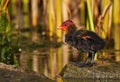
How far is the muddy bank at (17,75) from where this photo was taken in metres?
8.75

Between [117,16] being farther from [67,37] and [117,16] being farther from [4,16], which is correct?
[67,37]

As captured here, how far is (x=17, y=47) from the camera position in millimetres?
12383

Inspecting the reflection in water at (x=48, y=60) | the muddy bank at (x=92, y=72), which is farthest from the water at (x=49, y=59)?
the muddy bank at (x=92, y=72)

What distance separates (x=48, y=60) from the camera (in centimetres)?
1143

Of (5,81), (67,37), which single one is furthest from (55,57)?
(5,81)

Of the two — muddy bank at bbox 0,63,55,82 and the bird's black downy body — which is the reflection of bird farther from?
muddy bank at bbox 0,63,55,82

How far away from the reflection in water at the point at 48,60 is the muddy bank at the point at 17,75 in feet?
1.31

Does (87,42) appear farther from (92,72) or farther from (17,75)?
(17,75)

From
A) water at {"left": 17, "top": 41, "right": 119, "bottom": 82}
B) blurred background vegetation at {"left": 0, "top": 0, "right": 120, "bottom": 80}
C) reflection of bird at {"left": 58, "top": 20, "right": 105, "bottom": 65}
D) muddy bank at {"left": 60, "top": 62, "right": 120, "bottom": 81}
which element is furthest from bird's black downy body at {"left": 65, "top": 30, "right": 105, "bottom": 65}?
blurred background vegetation at {"left": 0, "top": 0, "right": 120, "bottom": 80}

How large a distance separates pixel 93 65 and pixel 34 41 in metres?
4.97

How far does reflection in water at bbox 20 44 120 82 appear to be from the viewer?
10056 mm

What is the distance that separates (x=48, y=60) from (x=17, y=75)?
2.55 metres

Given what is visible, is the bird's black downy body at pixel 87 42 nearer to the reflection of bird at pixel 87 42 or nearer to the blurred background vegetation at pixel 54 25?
the reflection of bird at pixel 87 42

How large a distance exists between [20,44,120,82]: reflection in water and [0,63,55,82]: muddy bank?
0.40m
